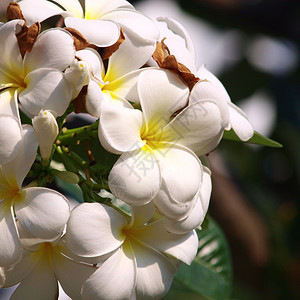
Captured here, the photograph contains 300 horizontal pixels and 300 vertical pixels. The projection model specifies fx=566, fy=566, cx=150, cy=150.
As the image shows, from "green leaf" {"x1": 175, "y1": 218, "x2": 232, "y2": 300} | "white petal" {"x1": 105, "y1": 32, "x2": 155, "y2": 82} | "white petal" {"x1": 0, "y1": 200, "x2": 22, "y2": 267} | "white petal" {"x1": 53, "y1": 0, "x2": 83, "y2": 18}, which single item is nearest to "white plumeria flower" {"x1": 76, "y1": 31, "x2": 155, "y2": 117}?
"white petal" {"x1": 105, "y1": 32, "x2": 155, "y2": 82}

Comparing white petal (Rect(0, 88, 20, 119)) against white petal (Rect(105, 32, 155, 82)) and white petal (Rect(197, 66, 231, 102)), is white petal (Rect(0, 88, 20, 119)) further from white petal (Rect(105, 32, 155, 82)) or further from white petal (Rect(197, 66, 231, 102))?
white petal (Rect(197, 66, 231, 102))

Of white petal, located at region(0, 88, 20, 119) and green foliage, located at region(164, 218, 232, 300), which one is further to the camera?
green foliage, located at region(164, 218, 232, 300)

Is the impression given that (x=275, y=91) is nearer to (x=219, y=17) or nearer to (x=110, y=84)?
(x=219, y=17)

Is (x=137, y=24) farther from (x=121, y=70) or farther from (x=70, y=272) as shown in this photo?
(x=70, y=272)

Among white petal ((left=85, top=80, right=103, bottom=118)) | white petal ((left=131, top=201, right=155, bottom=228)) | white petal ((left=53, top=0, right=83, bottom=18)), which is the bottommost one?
white petal ((left=131, top=201, right=155, bottom=228))

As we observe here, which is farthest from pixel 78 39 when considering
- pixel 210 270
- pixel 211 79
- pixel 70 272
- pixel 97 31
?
pixel 210 270

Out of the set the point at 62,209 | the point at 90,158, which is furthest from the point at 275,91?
the point at 62,209
